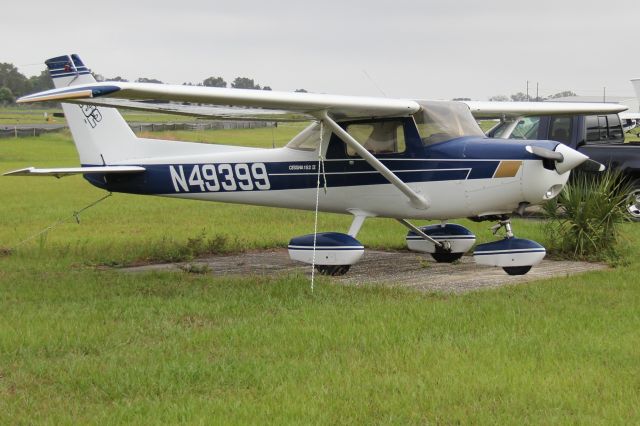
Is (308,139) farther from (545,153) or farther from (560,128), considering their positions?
(560,128)

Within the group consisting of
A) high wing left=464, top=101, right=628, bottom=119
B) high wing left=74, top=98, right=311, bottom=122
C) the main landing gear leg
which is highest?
high wing left=74, top=98, right=311, bottom=122

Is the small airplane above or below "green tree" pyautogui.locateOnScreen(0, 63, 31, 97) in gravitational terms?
above

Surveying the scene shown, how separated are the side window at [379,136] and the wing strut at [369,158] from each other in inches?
13.7

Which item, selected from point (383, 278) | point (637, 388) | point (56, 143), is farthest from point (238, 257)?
point (56, 143)

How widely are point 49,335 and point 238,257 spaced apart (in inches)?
216

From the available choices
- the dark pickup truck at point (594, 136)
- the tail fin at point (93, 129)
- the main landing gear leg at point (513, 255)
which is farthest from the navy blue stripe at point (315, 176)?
the dark pickup truck at point (594, 136)

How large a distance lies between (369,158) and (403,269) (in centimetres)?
165

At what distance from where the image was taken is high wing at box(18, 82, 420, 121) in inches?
315

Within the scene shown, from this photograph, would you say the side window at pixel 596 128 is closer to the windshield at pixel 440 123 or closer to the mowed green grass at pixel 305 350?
the windshield at pixel 440 123

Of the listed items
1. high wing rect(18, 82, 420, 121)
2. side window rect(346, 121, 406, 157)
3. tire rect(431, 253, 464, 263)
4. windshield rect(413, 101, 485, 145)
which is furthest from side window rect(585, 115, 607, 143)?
high wing rect(18, 82, 420, 121)

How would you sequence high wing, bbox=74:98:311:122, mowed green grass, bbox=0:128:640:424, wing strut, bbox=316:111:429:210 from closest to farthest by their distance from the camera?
mowed green grass, bbox=0:128:640:424
high wing, bbox=74:98:311:122
wing strut, bbox=316:111:429:210

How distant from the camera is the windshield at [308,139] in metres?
10.6

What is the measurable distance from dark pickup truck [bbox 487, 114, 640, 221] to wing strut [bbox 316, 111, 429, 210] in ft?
18.5

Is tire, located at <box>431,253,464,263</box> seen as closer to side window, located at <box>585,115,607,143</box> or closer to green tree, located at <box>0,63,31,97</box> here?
side window, located at <box>585,115,607,143</box>
